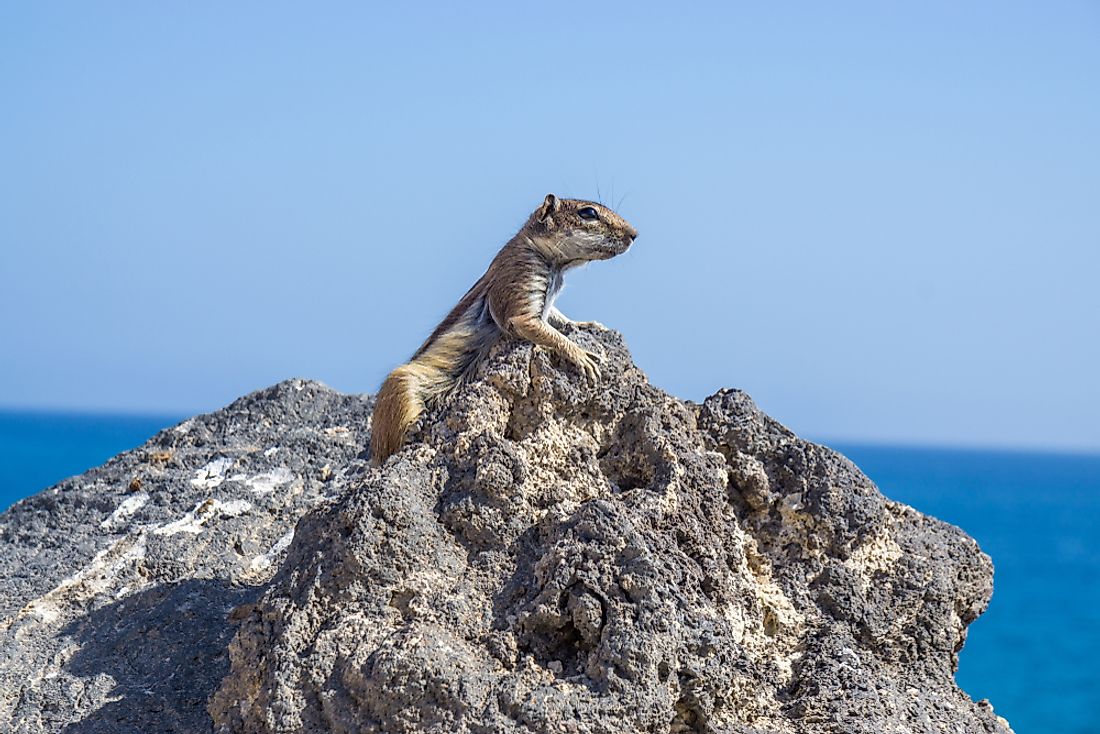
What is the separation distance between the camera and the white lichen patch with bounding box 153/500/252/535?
22.0 ft

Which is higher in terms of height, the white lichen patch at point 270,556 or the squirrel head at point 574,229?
the squirrel head at point 574,229

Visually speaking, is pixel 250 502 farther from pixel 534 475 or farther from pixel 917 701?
pixel 917 701

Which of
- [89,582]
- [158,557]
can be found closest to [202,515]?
[158,557]

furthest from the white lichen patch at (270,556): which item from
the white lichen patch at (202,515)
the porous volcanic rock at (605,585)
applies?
the porous volcanic rock at (605,585)

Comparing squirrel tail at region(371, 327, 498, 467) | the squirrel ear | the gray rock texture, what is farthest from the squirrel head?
the gray rock texture

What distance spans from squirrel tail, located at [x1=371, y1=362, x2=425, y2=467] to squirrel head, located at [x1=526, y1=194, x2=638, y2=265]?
0.96 m

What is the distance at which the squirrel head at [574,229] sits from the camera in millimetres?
6355

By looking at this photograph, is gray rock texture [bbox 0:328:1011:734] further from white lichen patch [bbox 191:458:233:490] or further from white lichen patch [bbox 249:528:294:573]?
white lichen patch [bbox 191:458:233:490]

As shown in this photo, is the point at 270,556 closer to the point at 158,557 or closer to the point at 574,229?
the point at 158,557

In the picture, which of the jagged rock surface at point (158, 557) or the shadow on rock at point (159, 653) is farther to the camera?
the jagged rock surface at point (158, 557)

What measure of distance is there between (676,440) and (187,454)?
147 inches

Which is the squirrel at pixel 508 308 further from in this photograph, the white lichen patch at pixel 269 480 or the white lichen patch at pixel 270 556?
the white lichen patch at pixel 269 480

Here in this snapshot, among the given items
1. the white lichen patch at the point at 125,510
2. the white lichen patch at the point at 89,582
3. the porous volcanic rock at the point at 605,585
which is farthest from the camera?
the white lichen patch at the point at 125,510

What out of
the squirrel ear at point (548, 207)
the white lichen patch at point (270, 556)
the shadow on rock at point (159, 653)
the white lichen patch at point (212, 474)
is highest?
the squirrel ear at point (548, 207)
